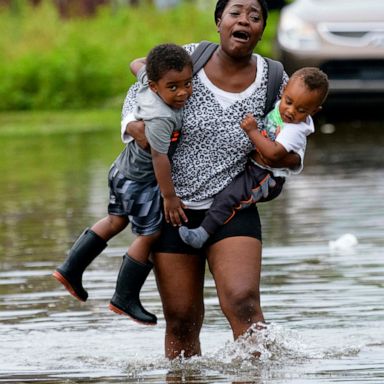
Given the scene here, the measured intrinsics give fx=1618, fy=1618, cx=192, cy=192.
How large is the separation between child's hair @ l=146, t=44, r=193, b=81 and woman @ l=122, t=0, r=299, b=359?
9.5 inches

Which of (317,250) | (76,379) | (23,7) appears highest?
(76,379)

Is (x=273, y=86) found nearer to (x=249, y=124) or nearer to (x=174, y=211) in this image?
(x=249, y=124)

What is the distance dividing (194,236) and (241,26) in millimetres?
900

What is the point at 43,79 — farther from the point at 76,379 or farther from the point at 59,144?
the point at 76,379

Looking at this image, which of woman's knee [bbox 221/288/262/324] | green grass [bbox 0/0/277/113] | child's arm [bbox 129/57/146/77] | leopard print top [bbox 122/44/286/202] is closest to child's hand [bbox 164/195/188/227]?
leopard print top [bbox 122/44/286/202]

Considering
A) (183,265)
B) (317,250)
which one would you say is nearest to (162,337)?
(183,265)

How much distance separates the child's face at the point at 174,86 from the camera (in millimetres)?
6633

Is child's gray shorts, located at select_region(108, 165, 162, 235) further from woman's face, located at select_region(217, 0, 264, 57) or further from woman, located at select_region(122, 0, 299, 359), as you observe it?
woman's face, located at select_region(217, 0, 264, 57)

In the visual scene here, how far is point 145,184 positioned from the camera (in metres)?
6.89

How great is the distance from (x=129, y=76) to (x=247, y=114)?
1670 centimetres

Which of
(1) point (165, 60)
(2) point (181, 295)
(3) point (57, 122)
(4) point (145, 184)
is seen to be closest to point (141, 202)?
(4) point (145, 184)

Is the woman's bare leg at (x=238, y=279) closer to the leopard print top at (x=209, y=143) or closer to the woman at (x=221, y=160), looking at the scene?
the woman at (x=221, y=160)

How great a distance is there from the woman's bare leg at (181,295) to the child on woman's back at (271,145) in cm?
17

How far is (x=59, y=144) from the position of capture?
18484 mm
